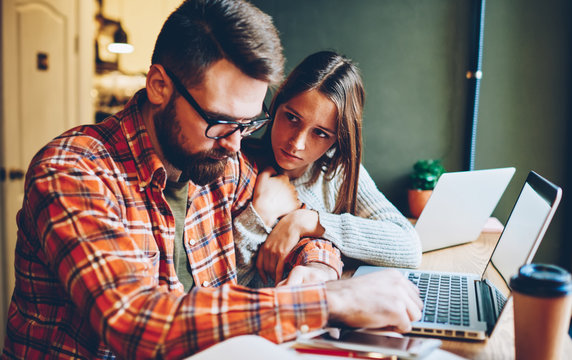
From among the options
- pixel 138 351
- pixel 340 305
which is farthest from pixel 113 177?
pixel 340 305

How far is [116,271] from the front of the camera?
0.78 meters

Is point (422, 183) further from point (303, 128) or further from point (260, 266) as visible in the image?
point (260, 266)

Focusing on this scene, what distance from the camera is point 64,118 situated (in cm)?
309

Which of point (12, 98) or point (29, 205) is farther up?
point (29, 205)

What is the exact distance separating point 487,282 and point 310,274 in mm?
424

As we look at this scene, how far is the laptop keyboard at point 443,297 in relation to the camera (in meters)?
0.93

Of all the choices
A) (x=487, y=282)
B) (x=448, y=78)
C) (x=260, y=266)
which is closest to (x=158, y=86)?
(x=260, y=266)

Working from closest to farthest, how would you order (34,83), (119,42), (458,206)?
1. (458,206)
2. (34,83)
3. (119,42)

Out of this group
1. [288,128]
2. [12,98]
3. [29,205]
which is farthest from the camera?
[12,98]

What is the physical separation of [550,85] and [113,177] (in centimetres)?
206

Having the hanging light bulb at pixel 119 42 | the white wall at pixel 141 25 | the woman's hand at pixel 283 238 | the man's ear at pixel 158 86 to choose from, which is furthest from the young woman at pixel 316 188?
the white wall at pixel 141 25

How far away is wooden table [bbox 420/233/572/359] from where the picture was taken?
0.83 m

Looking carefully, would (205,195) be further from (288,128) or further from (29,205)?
(29,205)

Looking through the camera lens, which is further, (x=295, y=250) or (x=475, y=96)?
(x=475, y=96)
